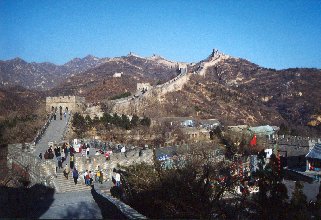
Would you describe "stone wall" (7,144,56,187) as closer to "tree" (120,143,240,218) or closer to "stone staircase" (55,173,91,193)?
"stone staircase" (55,173,91,193)

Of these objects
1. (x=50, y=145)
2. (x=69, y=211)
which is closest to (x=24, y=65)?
(x=50, y=145)

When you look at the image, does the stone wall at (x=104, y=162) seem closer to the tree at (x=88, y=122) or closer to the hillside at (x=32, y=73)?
the tree at (x=88, y=122)

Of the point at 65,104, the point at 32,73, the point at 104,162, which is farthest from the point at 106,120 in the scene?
the point at 32,73

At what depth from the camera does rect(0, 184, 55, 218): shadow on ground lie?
43.3 ft

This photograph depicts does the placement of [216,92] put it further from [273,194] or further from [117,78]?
[273,194]

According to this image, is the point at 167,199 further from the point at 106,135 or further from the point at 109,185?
the point at 106,135

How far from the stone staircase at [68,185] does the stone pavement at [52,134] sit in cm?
590

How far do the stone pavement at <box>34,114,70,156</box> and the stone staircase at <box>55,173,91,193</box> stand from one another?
5900mm

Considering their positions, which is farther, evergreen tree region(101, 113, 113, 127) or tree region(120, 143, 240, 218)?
evergreen tree region(101, 113, 113, 127)

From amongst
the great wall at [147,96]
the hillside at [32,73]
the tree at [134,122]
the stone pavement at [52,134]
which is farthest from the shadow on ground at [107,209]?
the hillside at [32,73]

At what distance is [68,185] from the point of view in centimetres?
1788

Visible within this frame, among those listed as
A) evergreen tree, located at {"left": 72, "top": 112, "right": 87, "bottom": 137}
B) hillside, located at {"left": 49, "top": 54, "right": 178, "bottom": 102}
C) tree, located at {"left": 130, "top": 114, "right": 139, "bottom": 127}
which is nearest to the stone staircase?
evergreen tree, located at {"left": 72, "top": 112, "right": 87, "bottom": 137}

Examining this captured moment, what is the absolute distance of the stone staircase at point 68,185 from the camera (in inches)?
685

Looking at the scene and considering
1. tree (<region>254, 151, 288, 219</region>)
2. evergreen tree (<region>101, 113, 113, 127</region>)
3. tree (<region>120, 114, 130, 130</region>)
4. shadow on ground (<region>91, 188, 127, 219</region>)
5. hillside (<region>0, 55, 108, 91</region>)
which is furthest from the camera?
hillside (<region>0, 55, 108, 91</region>)
